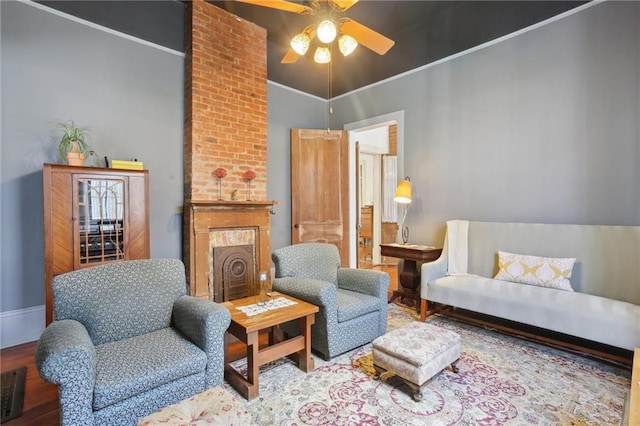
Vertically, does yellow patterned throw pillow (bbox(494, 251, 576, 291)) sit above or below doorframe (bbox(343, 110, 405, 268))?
below

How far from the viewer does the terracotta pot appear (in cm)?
269

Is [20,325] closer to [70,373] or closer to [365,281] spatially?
[70,373]

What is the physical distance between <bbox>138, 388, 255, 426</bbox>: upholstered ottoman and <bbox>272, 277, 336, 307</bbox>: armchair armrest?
1136 mm

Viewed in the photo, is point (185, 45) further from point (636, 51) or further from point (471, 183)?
point (636, 51)

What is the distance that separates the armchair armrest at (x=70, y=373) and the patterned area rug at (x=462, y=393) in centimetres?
86

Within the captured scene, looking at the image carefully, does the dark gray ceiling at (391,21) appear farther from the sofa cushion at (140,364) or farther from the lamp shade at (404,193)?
the sofa cushion at (140,364)

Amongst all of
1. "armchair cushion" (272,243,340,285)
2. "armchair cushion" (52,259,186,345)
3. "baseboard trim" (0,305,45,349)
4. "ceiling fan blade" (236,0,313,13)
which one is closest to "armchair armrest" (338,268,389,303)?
"armchair cushion" (272,243,340,285)

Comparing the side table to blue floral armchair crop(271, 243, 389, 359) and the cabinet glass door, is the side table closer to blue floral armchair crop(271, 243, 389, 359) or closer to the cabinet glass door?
blue floral armchair crop(271, 243, 389, 359)

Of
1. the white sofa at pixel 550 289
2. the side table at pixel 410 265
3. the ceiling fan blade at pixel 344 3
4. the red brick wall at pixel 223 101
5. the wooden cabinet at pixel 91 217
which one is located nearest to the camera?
the ceiling fan blade at pixel 344 3

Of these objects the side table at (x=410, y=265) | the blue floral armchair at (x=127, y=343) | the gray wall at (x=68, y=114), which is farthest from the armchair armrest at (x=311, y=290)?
the gray wall at (x=68, y=114)

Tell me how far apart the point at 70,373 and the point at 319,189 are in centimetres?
378

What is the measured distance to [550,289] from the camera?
2785 mm

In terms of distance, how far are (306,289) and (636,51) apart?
3.47m

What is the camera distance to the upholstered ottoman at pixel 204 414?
3.91 ft
